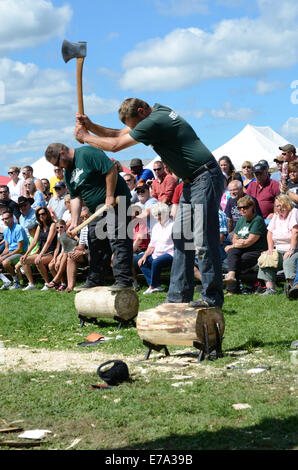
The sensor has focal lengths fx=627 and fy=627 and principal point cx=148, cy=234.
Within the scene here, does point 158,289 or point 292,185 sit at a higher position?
point 292,185

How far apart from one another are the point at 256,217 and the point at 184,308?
5099mm

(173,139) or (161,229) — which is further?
(161,229)

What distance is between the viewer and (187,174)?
6.31 meters

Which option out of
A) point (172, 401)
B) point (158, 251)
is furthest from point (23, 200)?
point (172, 401)

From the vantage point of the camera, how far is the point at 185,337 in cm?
607

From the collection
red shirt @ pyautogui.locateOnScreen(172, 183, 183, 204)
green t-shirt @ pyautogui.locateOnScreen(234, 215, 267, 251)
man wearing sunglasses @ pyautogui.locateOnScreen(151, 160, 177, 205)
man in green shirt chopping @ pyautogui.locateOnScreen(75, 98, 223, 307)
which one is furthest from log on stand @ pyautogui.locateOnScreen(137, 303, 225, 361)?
man wearing sunglasses @ pyautogui.locateOnScreen(151, 160, 177, 205)

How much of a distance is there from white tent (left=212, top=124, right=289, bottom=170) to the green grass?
447 inches

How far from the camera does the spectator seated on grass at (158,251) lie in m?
11.6

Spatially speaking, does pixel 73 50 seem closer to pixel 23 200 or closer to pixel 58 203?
pixel 58 203

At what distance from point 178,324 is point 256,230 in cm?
507

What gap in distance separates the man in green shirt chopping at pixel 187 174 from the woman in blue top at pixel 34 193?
942 cm

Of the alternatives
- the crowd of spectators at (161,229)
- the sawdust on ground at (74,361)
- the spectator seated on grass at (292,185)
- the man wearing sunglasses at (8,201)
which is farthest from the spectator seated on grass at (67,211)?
the sawdust on ground at (74,361)

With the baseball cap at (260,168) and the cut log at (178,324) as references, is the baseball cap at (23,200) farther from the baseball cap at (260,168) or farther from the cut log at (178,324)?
the cut log at (178,324)

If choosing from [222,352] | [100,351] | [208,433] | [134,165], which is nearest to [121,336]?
[100,351]
